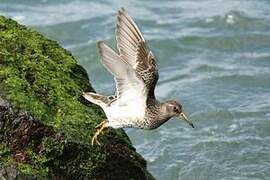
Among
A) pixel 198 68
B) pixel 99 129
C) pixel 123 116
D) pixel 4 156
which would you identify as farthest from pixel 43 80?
pixel 198 68

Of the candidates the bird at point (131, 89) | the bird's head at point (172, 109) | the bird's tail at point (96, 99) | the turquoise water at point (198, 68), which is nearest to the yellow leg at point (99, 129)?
the bird at point (131, 89)

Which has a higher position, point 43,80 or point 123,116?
Result: point 43,80

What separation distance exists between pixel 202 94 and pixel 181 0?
5.88 m

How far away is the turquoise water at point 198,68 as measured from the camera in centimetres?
1038

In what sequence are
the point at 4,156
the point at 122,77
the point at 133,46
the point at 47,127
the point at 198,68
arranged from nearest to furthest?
the point at 4,156 < the point at 47,127 < the point at 122,77 < the point at 133,46 < the point at 198,68

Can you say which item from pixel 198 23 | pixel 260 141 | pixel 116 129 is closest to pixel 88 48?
pixel 198 23

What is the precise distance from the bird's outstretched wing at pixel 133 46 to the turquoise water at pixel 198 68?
11.1 feet

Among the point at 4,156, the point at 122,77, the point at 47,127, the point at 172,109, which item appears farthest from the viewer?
the point at 172,109

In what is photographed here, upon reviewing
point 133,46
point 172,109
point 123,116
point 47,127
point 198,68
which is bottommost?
point 198,68

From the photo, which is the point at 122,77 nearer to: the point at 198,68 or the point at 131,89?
the point at 131,89

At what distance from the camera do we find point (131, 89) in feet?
20.4

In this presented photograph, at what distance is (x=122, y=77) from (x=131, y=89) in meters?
0.17

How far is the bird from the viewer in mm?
6105

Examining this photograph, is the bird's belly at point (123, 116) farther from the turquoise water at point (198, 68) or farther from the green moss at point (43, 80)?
the turquoise water at point (198, 68)
